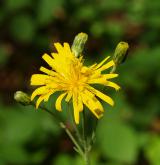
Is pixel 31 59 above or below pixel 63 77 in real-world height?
above

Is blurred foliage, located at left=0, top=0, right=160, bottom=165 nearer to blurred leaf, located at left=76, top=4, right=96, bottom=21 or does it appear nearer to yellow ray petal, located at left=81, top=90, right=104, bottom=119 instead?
blurred leaf, located at left=76, top=4, right=96, bottom=21

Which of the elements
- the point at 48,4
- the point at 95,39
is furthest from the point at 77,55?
the point at 95,39

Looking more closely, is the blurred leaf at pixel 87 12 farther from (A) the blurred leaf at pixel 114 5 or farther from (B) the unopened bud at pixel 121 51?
(B) the unopened bud at pixel 121 51

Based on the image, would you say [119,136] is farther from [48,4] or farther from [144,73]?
[48,4]

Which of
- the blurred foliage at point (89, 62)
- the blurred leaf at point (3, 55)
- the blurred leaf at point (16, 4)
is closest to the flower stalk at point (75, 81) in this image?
the blurred foliage at point (89, 62)

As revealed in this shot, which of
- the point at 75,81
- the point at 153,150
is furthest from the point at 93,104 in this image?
the point at 153,150

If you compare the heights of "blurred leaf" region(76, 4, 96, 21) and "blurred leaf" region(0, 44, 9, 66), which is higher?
"blurred leaf" region(0, 44, 9, 66)

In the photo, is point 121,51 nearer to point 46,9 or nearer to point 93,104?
point 93,104

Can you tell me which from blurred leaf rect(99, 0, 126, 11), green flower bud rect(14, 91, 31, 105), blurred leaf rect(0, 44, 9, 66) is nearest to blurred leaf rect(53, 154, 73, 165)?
green flower bud rect(14, 91, 31, 105)
